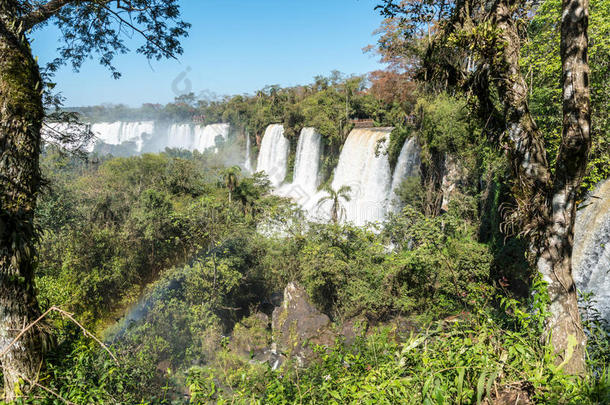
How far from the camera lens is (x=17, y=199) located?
273 cm

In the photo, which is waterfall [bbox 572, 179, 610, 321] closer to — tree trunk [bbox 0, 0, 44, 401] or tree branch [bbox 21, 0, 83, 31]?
tree trunk [bbox 0, 0, 44, 401]

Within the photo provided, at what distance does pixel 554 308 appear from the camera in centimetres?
A: 239

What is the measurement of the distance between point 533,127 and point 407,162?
13.7 metres

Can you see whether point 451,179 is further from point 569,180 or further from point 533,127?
point 569,180

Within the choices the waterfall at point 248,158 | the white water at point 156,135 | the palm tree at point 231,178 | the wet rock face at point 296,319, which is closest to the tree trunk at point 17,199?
the wet rock face at point 296,319

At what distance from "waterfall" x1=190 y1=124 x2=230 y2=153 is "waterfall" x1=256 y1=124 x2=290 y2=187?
616 inches

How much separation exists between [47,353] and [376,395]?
2.84 metres

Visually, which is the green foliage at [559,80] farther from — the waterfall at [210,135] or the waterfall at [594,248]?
the waterfall at [210,135]

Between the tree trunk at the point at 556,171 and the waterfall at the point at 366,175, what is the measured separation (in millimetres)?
14256

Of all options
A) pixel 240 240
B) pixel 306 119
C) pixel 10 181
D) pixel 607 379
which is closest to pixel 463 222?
pixel 240 240

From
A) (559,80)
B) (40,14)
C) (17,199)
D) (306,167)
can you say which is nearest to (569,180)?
(17,199)

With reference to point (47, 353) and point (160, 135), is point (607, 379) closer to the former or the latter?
point (47, 353)

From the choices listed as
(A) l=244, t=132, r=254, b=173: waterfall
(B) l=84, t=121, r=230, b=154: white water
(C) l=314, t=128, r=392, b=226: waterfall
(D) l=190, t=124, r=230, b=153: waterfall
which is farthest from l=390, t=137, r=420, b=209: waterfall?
(B) l=84, t=121, r=230, b=154: white water

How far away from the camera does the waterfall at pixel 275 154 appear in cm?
3139
